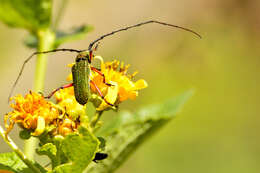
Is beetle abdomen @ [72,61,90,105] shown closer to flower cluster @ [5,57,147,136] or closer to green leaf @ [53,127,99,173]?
flower cluster @ [5,57,147,136]

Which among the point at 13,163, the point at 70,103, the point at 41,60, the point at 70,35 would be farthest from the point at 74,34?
the point at 13,163

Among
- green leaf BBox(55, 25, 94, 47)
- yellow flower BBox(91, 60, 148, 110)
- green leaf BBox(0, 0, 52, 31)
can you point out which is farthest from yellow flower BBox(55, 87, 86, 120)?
green leaf BBox(55, 25, 94, 47)

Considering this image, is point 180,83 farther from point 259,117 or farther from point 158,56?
point 259,117

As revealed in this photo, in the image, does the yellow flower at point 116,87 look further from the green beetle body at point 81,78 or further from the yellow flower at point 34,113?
the yellow flower at point 34,113

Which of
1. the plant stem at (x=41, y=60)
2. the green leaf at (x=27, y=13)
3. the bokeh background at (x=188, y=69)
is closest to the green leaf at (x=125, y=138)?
the plant stem at (x=41, y=60)

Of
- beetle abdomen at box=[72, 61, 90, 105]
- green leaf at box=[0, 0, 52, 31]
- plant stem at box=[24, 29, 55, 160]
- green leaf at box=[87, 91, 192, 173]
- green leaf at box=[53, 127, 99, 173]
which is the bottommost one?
green leaf at box=[53, 127, 99, 173]

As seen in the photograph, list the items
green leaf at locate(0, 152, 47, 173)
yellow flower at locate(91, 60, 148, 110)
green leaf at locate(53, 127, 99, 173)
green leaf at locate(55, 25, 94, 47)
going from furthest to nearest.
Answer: green leaf at locate(55, 25, 94, 47) < yellow flower at locate(91, 60, 148, 110) < green leaf at locate(0, 152, 47, 173) < green leaf at locate(53, 127, 99, 173)
